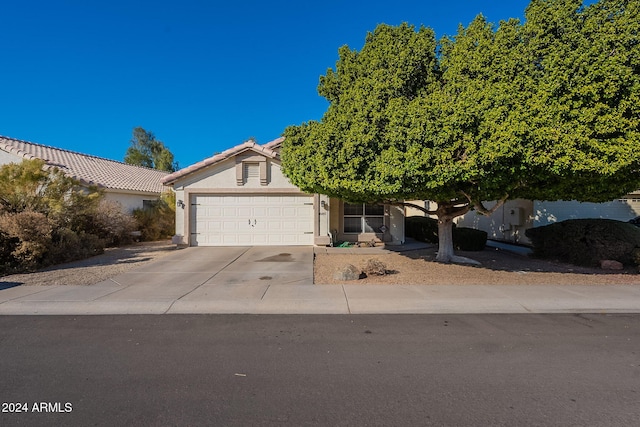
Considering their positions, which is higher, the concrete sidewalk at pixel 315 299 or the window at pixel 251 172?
the window at pixel 251 172

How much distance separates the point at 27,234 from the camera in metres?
8.98

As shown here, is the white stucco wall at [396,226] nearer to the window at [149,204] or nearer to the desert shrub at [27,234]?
the desert shrub at [27,234]

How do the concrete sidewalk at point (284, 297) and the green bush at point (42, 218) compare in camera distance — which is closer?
the concrete sidewalk at point (284, 297)

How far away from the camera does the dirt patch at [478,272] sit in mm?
7945

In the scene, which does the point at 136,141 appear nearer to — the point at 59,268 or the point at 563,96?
the point at 59,268

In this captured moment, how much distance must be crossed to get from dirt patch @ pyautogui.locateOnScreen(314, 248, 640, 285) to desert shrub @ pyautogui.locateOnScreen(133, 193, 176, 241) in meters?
9.49

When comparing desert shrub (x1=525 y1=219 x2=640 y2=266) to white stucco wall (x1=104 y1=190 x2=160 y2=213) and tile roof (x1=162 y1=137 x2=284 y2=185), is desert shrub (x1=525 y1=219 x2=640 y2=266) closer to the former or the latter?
tile roof (x1=162 y1=137 x2=284 y2=185)

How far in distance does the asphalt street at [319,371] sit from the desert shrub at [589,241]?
6367 millimetres

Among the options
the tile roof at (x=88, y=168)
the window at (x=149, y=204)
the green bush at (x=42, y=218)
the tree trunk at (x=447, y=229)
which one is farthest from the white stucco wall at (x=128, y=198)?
the tree trunk at (x=447, y=229)

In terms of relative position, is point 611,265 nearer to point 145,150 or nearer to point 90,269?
point 90,269

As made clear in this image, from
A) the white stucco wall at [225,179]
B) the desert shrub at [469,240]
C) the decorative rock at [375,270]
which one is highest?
the white stucco wall at [225,179]

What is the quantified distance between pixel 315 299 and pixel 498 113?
4.94 m

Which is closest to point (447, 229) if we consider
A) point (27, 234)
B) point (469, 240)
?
point (469, 240)

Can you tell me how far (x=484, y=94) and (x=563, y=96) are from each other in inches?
53.1
